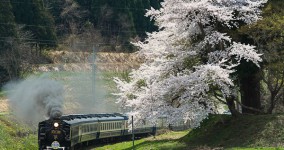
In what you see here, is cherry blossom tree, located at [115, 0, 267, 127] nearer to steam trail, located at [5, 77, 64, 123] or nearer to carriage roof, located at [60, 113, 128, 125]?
carriage roof, located at [60, 113, 128, 125]

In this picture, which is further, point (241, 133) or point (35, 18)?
point (35, 18)

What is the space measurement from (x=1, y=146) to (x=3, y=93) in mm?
19748

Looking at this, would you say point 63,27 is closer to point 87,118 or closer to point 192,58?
point 87,118

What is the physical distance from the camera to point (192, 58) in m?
27.0

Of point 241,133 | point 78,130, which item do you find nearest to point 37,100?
point 78,130

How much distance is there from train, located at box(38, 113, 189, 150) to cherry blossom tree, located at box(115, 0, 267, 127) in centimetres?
231

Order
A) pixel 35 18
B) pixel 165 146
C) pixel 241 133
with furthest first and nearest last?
1. pixel 35 18
2. pixel 165 146
3. pixel 241 133

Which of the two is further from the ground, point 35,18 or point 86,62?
point 35,18

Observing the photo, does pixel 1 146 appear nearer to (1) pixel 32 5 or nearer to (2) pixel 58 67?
(2) pixel 58 67

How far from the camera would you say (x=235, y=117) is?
27.4 metres

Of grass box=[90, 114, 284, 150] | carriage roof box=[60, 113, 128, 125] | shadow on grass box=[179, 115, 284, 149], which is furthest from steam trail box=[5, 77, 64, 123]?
shadow on grass box=[179, 115, 284, 149]

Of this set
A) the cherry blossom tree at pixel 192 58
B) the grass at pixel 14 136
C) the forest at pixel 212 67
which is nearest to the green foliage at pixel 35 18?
the grass at pixel 14 136

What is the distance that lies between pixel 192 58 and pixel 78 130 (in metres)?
8.59

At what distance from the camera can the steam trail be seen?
3148cm
